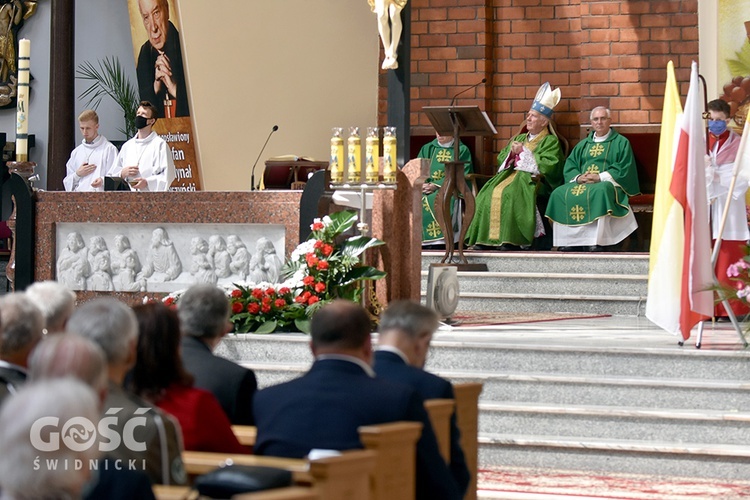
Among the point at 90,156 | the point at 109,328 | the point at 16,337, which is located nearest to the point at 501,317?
the point at 90,156

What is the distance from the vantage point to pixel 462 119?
934 cm

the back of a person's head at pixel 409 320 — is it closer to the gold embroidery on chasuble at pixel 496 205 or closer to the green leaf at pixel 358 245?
the green leaf at pixel 358 245

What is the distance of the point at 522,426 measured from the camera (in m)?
6.00

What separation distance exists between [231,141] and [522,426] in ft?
20.3

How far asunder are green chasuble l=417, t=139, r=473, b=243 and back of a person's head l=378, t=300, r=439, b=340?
6145 millimetres

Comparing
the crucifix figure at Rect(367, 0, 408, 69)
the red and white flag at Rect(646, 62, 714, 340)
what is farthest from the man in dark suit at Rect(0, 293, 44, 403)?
the crucifix figure at Rect(367, 0, 408, 69)

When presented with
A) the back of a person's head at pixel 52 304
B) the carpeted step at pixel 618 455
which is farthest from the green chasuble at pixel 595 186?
the back of a person's head at pixel 52 304

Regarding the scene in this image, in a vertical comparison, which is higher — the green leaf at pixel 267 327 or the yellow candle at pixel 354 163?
the yellow candle at pixel 354 163

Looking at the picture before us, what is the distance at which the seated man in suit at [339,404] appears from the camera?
3.04m

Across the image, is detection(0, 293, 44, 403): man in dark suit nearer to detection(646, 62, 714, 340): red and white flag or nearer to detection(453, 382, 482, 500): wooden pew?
detection(453, 382, 482, 500): wooden pew

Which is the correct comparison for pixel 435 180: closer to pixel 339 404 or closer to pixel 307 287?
pixel 307 287

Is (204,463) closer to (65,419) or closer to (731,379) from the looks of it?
(65,419)

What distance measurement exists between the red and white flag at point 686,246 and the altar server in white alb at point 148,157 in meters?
4.04

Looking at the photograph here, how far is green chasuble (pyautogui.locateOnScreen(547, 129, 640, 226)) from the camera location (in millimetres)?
9594
